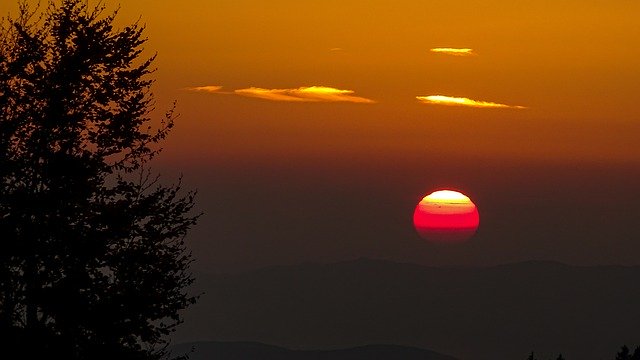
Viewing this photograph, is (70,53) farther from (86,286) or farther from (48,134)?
(86,286)

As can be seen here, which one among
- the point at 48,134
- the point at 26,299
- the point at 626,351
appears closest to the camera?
the point at 26,299

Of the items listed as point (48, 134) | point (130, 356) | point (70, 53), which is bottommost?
point (130, 356)

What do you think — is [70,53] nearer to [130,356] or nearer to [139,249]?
[139,249]

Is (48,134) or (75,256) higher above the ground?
(48,134)

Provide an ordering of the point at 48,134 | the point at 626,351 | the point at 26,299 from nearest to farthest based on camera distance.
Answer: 1. the point at 26,299
2. the point at 48,134
3. the point at 626,351

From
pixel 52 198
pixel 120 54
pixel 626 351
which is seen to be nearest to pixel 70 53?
pixel 120 54

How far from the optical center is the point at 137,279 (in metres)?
39.2

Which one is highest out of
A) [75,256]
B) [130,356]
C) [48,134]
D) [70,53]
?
[70,53]

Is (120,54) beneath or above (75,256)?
above

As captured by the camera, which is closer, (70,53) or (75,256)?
(75,256)

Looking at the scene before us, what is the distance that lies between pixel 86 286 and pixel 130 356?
2.47 meters

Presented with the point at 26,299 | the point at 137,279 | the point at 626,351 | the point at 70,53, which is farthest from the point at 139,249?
the point at 626,351

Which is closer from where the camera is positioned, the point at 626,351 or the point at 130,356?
the point at 130,356

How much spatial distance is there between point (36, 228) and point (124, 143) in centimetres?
443
